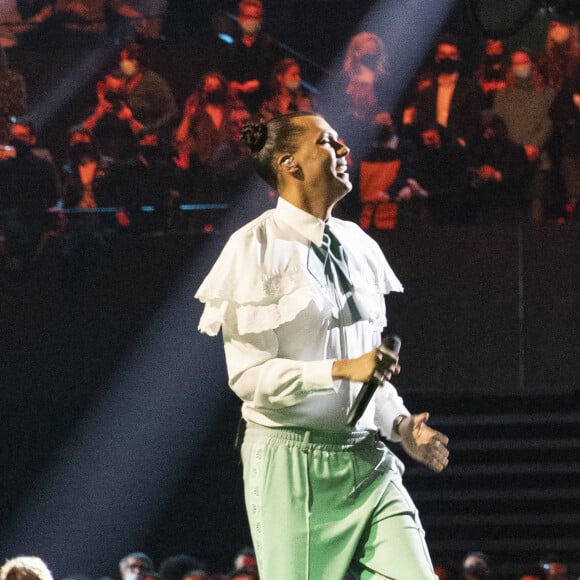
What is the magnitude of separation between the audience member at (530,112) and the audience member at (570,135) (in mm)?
92

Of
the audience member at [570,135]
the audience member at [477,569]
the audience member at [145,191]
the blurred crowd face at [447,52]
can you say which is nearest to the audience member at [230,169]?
the audience member at [145,191]

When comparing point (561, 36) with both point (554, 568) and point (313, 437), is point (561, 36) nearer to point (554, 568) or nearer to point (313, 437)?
point (554, 568)

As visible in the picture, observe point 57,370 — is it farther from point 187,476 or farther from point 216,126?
point 216,126

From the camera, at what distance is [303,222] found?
12.5ft

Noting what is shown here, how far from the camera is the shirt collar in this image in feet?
12.4

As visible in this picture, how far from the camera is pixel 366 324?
12.4 ft

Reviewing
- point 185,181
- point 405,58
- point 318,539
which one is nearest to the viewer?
point 318,539

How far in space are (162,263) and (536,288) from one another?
220 centimetres

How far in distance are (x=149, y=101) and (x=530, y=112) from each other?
2.44m

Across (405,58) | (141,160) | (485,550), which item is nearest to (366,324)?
(485,550)

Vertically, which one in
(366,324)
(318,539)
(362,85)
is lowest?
(362,85)

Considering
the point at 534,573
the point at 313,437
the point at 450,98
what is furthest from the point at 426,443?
the point at 450,98

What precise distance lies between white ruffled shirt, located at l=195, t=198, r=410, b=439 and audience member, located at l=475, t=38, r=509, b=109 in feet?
17.2

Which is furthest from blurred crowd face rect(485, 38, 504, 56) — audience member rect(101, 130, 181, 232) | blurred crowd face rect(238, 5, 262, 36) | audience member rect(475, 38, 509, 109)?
audience member rect(101, 130, 181, 232)
